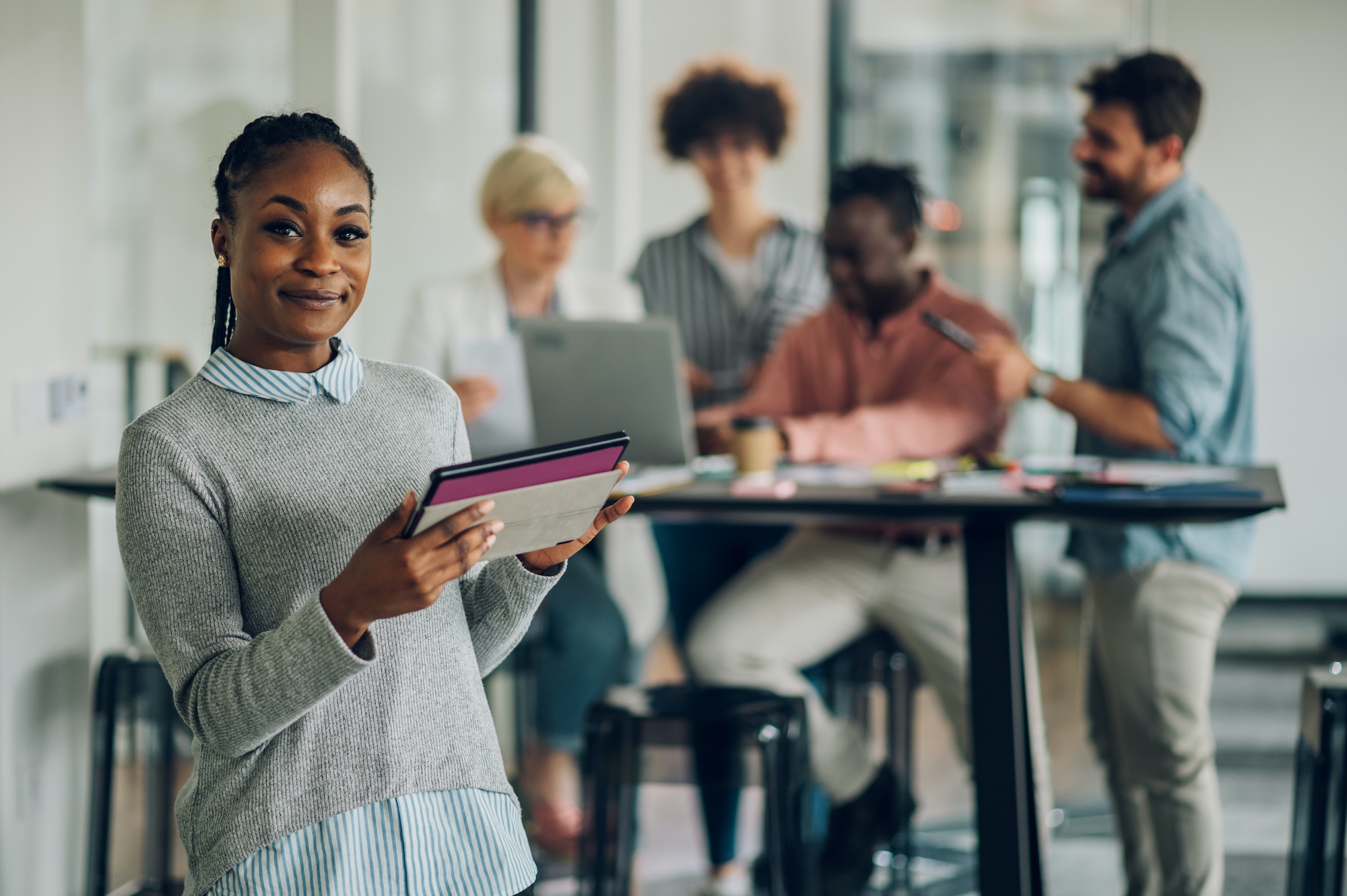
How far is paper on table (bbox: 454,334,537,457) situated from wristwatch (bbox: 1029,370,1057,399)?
99 cm

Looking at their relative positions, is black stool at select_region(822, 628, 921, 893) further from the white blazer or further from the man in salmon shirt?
the white blazer

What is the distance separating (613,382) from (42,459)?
1044mm

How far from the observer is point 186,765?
3508mm

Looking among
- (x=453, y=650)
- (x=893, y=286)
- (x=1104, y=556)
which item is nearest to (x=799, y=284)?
(x=893, y=286)

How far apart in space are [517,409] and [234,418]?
162cm

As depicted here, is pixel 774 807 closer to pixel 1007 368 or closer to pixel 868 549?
pixel 868 549

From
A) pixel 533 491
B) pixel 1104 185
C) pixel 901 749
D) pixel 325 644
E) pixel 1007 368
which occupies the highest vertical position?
pixel 1104 185

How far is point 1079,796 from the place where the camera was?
3.45 m

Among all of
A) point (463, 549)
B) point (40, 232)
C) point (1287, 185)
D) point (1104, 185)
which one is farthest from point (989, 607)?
point (1287, 185)

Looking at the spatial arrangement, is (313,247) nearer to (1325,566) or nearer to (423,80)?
(423,80)

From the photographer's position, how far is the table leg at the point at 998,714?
2.29m

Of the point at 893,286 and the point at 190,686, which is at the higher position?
the point at 893,286

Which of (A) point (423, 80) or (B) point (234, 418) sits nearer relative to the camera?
(B) point (234, 418)

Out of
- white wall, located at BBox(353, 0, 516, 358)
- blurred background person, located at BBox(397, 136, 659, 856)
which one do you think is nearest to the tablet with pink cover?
blurred background person, located at BBox(397, 136, 659, 856)
